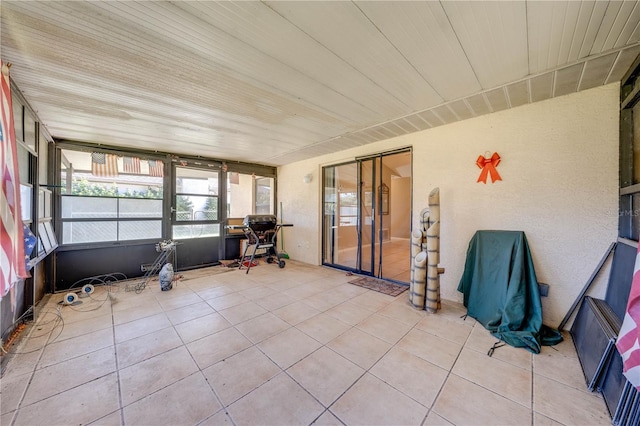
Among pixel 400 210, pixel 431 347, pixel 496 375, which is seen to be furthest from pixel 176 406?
pixel 400 210

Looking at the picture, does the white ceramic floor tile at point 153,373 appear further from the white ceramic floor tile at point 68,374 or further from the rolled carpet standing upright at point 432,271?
the rolled carpet standing upright at point 432,271

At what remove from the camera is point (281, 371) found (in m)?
1.77

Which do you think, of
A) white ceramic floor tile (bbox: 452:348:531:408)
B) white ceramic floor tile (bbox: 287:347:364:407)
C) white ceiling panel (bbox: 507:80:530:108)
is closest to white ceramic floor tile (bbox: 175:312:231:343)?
white ceramic floor tile (bbox: 287:347:364:407)

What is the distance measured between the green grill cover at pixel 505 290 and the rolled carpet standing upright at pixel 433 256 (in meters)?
0.38

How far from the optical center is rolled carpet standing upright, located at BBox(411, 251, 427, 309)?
9.39 feet

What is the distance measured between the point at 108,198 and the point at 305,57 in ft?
14.7

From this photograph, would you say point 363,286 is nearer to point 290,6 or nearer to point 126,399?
point 126,399

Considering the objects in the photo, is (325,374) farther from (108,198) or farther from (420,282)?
(108,198)

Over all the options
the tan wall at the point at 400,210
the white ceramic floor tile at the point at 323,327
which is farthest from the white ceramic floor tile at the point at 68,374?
the tan wall at the point at 400,210

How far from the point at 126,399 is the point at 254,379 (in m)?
0.84

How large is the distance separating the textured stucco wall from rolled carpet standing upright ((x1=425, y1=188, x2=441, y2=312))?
1.41 ft

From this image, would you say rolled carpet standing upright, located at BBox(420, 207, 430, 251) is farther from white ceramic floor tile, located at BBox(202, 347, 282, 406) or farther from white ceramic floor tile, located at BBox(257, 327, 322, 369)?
white ceramic floor tile, located at BBox(202, 347, 282, 406)

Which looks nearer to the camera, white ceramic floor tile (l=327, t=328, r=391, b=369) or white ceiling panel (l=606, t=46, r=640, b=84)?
white ceiling panel (l=606, t=46, r=640, b=84)

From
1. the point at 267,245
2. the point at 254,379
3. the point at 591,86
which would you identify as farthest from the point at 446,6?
the point at 267,245
